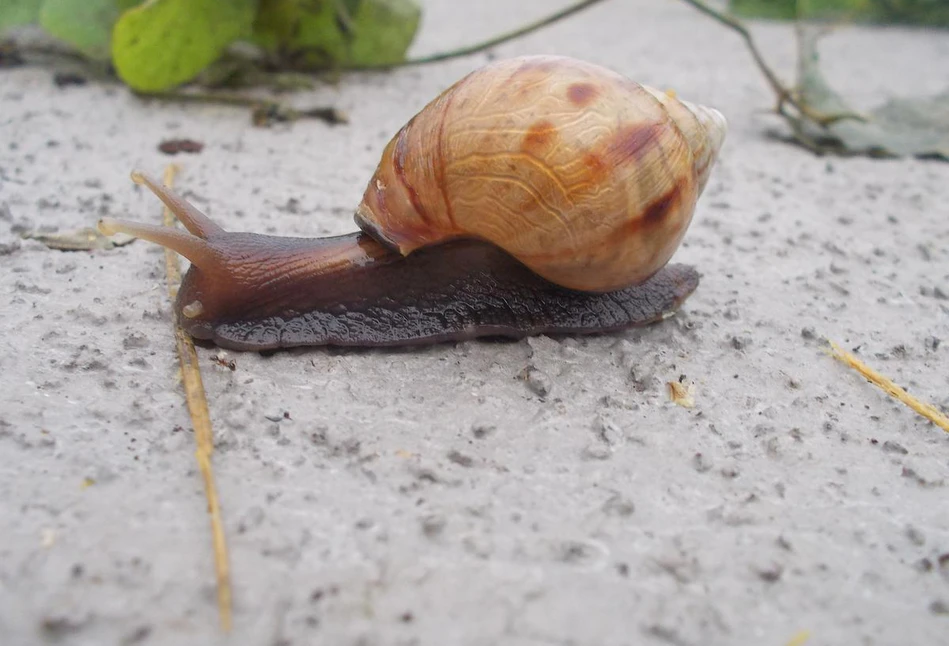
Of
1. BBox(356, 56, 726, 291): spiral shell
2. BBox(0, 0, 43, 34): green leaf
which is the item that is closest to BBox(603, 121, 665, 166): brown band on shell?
BBox(356, 56, 726, 291): spiral shell

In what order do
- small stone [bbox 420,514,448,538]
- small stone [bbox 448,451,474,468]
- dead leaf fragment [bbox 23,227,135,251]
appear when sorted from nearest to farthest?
1. small stone [bbox 420,514,448,538]
2. small stone [bbox 448,451,474,468]
3. dead leaf fragment [bbox 23,227,135,251]

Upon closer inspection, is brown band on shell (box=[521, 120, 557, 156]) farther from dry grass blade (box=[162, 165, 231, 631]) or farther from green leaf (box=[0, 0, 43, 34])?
green leaf (box=[0, 0, 43, 34])

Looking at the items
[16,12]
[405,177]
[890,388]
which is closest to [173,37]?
[16,12]

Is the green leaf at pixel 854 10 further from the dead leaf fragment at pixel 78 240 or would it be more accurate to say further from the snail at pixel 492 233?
the dead leaf fragment at pixel 78 240

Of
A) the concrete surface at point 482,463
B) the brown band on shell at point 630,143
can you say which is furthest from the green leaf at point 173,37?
the brown band on shell at point 630,143

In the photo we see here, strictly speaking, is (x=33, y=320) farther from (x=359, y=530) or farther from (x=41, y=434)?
(x=359, y=530)

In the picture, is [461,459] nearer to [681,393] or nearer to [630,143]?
[681,393]
